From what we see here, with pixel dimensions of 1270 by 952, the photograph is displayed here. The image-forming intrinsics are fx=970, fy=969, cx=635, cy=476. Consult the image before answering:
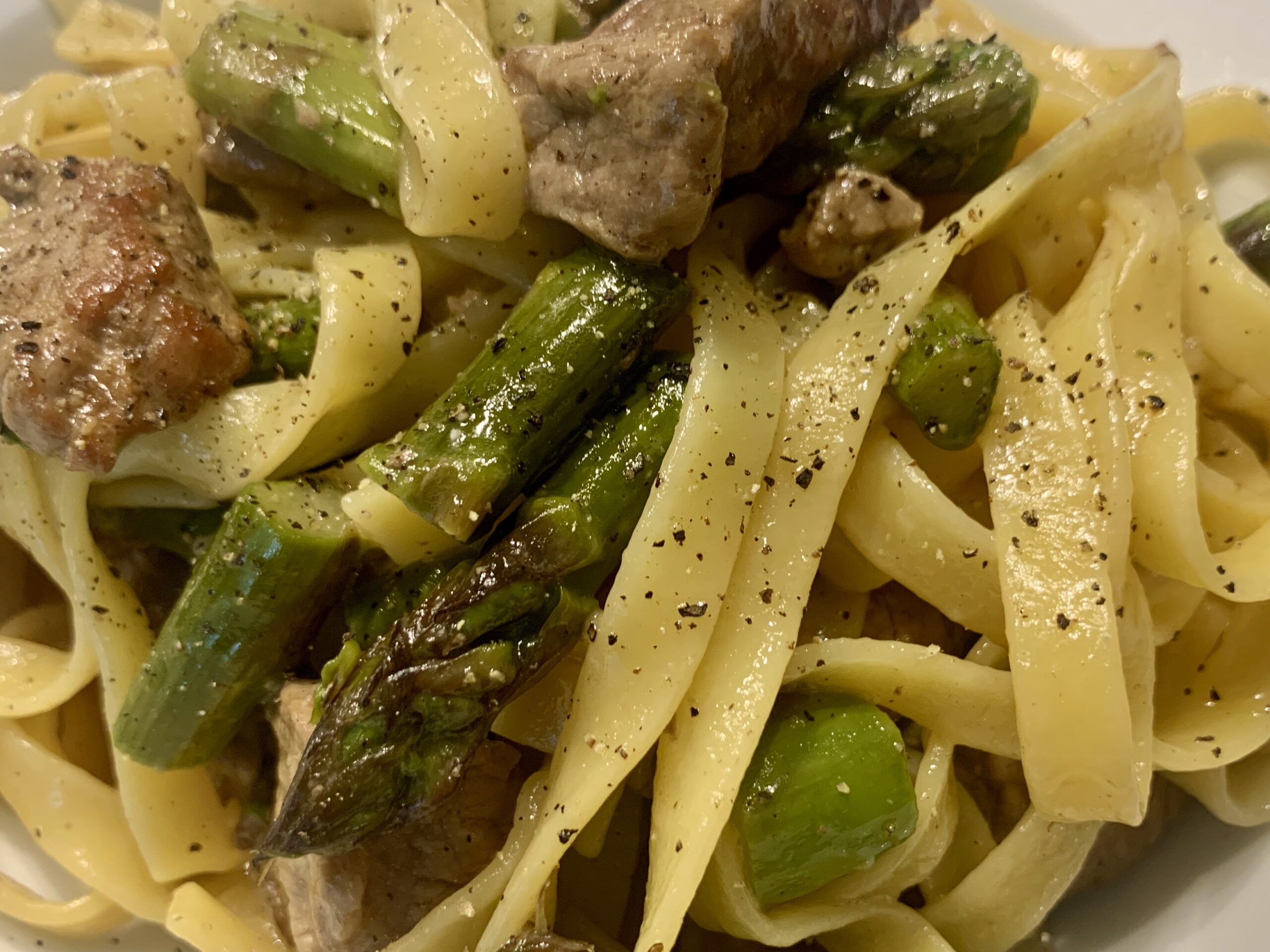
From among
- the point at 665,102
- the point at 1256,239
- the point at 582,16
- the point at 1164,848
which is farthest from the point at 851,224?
the point at 1164,848

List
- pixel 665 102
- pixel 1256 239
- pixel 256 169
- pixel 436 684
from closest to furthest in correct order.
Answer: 1. pixel 436 684
2. pixel 665 102
3. pixel 256 169
4. pixel 1256 239

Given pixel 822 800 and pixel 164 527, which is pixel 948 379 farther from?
pixel 164 527

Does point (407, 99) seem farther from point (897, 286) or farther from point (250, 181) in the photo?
point (897, 286)

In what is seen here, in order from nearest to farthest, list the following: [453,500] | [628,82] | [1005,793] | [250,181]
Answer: [453,500] < [628,82] < [1005,793] < [250,181]

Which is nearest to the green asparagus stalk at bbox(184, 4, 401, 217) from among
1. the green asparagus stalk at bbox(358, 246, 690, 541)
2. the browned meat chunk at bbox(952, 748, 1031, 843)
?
the green asparagus stalk at bbox(358, 246, 690, 541)

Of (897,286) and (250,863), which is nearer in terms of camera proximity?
(897,286)

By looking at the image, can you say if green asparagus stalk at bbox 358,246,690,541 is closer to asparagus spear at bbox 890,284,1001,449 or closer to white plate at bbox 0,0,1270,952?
asparagus spear at bbox 890,284,1001,449

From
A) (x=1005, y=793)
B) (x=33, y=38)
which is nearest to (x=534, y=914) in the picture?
(x=1005, y=793)
